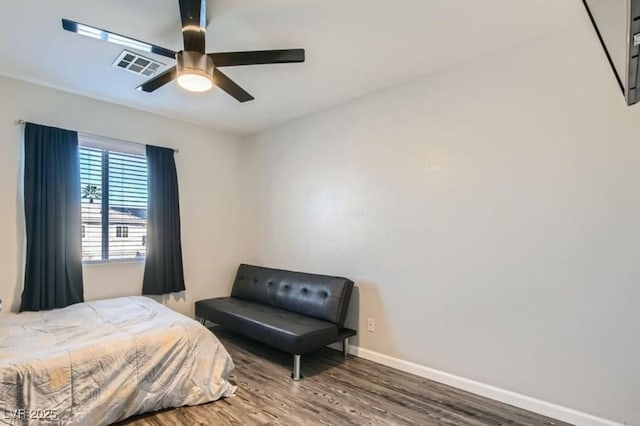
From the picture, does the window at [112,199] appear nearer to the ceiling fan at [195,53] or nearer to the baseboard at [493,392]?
the ceiling fan at [195,53]

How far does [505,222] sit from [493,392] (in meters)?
1.21

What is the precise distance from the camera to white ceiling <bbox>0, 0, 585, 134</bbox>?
2.01m

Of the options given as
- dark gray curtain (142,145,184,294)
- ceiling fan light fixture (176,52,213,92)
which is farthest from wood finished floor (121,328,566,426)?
ceiling fan light fixture (176,52,213,92)

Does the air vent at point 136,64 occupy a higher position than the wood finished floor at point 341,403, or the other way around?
the air vent at point 136,64

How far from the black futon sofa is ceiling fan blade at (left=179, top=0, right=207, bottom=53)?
215 cm

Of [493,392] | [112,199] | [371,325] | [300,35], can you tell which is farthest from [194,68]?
[493,392]

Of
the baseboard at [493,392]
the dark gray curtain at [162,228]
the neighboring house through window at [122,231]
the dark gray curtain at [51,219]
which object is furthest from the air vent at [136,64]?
the baseboard at [493,392]

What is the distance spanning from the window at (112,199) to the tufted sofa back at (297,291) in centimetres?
120

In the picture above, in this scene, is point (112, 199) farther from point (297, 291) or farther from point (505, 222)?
point (505, 222)

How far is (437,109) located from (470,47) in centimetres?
51

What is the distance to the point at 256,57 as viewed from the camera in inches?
80.6

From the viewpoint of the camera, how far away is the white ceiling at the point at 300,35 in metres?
2.01

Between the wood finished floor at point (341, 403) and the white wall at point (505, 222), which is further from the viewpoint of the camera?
the wood finished floor at point (341, 403)

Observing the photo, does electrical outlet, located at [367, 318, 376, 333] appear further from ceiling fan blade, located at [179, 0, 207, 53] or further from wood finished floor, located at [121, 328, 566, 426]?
ceiling fan blade, located at [179, 0, 207, 53]
